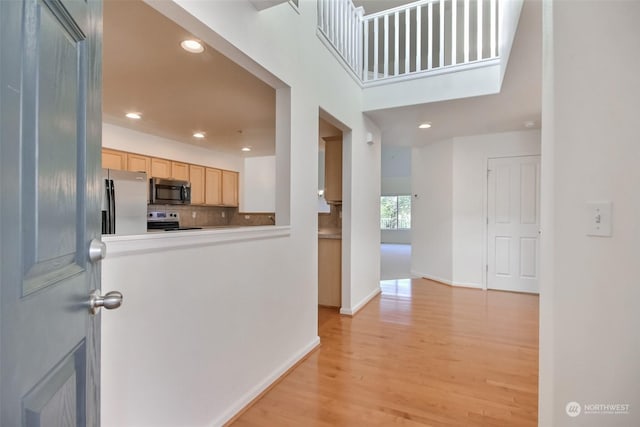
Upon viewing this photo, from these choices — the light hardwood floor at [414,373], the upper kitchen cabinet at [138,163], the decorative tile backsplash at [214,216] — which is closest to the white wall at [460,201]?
the light hardwood floor at [414,373]

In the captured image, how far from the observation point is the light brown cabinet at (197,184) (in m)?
5.37

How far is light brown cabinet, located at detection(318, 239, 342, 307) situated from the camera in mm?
3924

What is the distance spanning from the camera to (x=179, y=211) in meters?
5.39

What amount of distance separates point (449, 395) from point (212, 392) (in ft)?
4.93

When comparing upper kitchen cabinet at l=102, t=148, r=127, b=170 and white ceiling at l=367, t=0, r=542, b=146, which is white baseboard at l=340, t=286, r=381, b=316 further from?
upper kitchen cabinet at l=102, t=148, r=127, b=170

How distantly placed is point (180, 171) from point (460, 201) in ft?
15.2

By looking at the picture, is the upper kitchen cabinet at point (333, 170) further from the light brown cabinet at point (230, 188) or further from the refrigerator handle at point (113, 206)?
the light brown cabinet at point (230, 188)

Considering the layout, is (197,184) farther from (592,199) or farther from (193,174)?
(592,199)

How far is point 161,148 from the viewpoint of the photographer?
4844 mm

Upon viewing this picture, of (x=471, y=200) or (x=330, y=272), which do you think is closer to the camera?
(x=330, y=272)

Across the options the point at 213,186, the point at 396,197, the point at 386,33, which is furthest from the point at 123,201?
the point at 396,197

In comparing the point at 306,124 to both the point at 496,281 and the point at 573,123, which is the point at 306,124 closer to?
the point at 573,123

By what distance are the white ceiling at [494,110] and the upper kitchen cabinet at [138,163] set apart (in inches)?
130

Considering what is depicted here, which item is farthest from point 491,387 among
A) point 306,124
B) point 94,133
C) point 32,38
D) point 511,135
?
point 511,135
